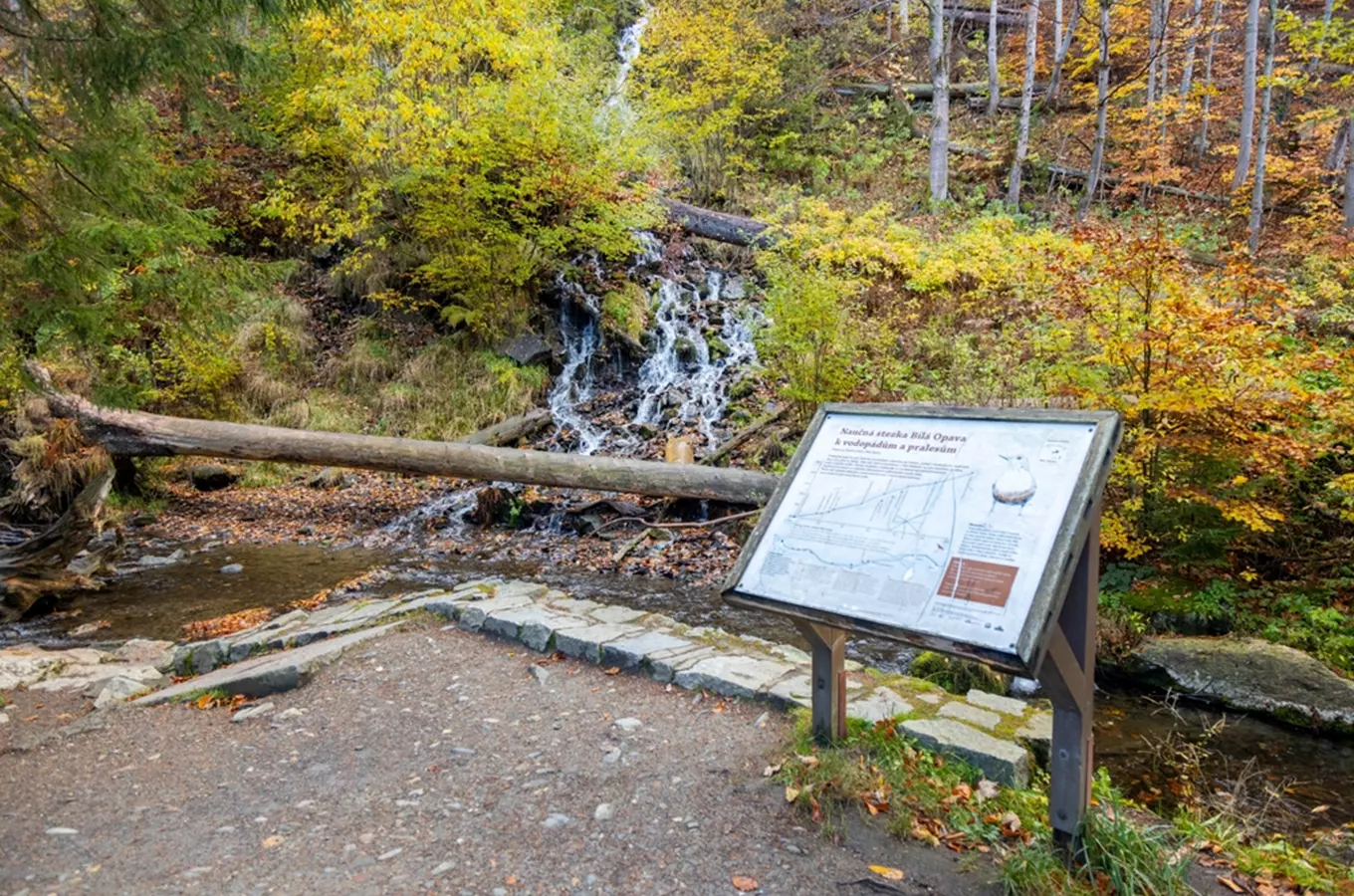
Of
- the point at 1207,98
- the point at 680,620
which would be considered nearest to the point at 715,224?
the point at 680,620

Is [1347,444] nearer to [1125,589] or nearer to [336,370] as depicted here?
[1125,589]

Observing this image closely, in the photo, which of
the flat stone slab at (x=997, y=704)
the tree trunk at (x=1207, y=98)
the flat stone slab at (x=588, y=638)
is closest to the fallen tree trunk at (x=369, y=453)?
the flat stone slab at (x=588, y=638)

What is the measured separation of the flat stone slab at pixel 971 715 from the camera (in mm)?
3332

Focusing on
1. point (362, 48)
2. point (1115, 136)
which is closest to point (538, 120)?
point (362, 48)

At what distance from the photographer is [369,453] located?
352 inches

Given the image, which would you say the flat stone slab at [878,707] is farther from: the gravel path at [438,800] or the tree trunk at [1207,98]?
the tree trunk at [1207,98]

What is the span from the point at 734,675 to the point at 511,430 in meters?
7.25

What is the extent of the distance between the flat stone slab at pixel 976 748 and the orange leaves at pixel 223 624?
5.13 metres

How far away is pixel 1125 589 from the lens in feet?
19.1

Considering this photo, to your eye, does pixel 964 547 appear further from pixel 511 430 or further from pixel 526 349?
pixel 526 349

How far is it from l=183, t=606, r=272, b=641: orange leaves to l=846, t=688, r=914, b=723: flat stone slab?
15.7 ft

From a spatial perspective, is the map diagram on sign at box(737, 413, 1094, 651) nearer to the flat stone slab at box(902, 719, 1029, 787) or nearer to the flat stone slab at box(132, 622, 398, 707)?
the flat stone slab at box(902, 719, 1029, 787)

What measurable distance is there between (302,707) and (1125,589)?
19.4 ft

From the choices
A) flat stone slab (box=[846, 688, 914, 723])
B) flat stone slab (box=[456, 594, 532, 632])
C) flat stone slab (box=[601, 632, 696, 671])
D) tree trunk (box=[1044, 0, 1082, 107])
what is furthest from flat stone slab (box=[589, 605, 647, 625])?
tree trunk (box=[1044, 0, 1082, 107])
